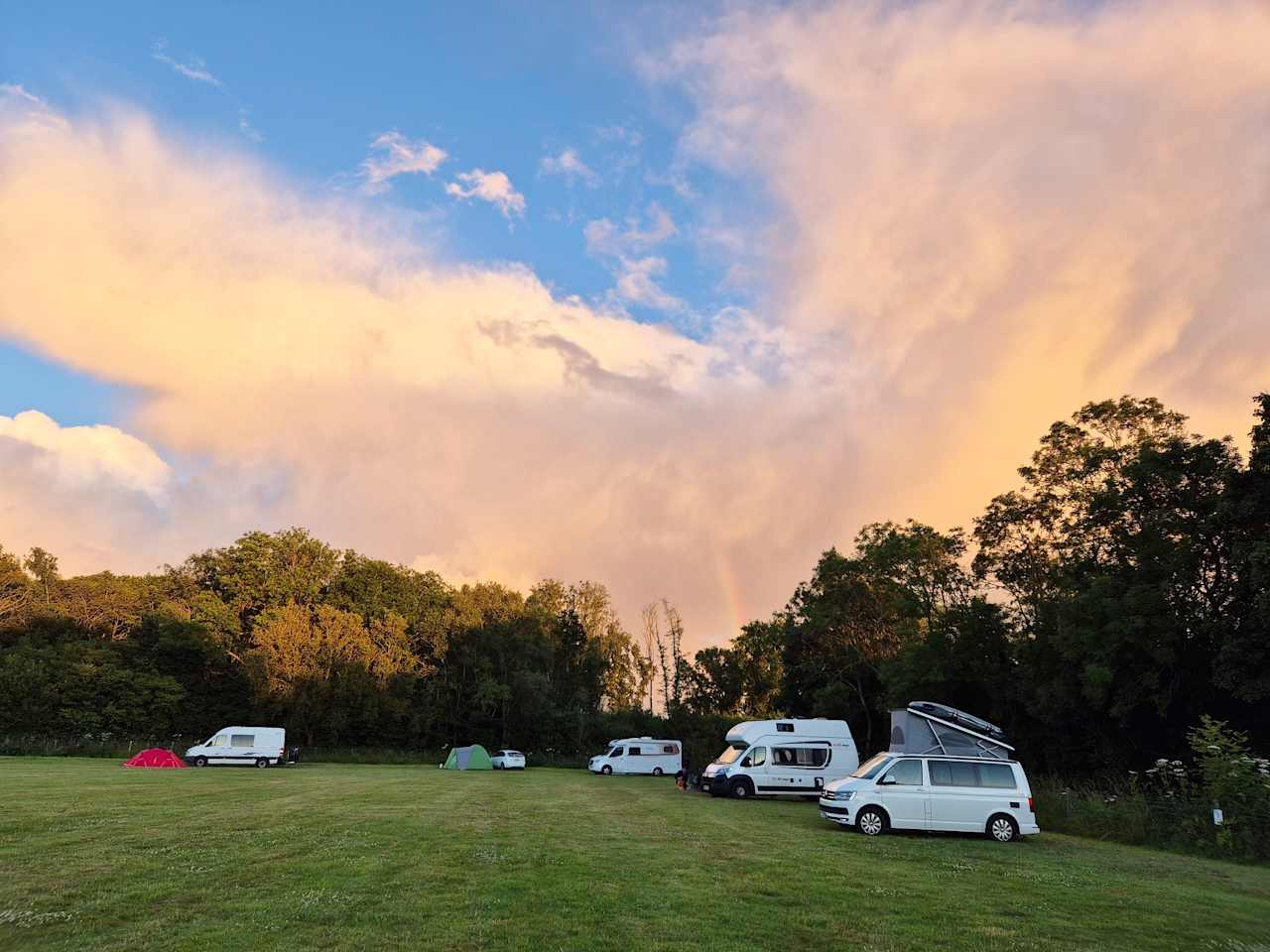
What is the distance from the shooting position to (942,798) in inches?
673

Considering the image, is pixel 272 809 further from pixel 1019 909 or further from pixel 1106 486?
pixel 1106 486

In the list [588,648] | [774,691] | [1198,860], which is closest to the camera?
[1198,860]

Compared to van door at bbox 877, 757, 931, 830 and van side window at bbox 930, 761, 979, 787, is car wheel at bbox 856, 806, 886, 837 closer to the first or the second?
van door at bbox 877, 757, 931, 830

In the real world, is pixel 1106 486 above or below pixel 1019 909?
above

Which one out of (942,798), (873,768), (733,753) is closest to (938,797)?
(942,798)

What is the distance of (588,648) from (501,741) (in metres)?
17.3

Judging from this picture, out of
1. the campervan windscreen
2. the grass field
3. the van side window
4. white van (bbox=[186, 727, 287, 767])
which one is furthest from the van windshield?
white van (bbox=[186, 727, 287, 767])

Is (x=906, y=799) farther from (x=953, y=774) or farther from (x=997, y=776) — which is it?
(x=997, y=776)

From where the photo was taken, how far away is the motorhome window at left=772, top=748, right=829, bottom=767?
29297 millimetres

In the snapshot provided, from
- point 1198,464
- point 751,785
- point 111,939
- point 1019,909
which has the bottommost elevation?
point 111,939

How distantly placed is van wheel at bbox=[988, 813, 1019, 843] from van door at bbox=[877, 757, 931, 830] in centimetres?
145

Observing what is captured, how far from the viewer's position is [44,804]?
16.2 metres

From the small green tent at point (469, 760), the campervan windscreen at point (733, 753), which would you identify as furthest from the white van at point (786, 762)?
the small green tent at point (469, 760)

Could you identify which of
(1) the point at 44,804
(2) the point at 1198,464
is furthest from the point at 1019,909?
(2) the point at 1198,464
